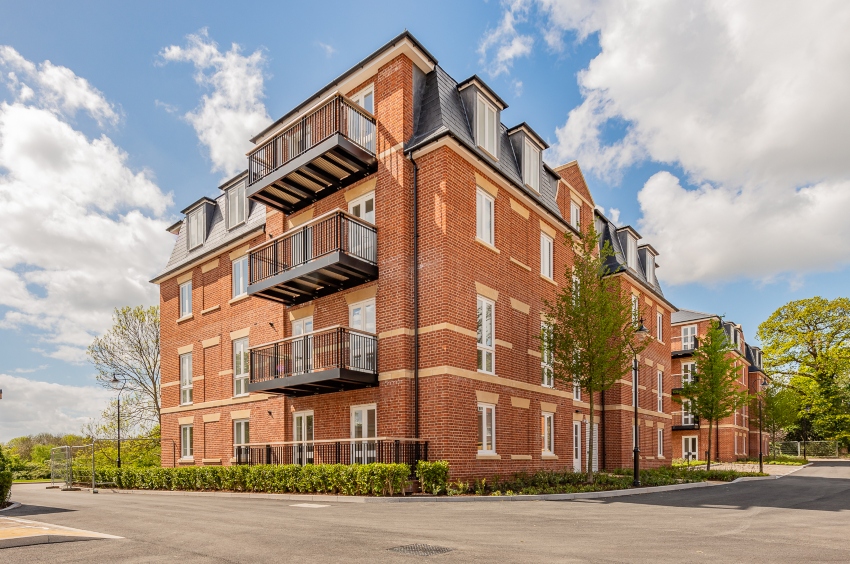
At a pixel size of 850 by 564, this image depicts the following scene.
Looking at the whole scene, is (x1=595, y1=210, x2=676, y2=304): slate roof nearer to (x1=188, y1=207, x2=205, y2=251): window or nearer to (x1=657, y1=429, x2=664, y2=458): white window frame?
(x1=657, y1=429, x2=664, y2=458): white window frame

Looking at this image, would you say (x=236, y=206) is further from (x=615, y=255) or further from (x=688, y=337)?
(x=688, y=337)

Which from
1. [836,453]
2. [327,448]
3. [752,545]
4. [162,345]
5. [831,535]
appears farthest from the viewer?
[836,453]

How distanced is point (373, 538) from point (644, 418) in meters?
24.9

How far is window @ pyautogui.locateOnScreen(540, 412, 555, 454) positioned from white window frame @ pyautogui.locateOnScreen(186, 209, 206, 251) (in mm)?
16425

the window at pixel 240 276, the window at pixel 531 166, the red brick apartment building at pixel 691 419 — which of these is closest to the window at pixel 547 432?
the window at pixel 531 166

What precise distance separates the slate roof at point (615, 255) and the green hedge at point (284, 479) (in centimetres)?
1646

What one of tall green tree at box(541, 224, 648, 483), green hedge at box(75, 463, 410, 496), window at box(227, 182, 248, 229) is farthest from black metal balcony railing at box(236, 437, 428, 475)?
window at box(227, 182, 248, 229)

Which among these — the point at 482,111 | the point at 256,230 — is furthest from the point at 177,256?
the point at 482,111

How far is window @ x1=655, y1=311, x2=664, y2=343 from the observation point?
3406 cm

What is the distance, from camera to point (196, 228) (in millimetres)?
27766

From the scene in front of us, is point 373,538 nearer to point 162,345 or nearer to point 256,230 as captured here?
point 256,230

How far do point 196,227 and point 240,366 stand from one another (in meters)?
7.70

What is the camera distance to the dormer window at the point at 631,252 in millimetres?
31125

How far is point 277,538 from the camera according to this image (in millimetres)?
8711
